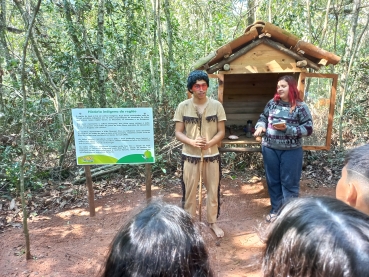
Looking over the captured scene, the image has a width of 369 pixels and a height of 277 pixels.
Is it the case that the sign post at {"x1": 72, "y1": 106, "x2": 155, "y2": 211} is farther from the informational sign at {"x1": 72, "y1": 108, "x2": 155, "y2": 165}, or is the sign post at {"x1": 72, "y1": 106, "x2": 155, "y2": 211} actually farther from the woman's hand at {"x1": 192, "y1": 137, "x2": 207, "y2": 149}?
the woman's hand at {"x1": 192, "y1": 137, "x2": 207, "y2": 149}

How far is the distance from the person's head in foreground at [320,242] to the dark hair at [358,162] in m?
0.33

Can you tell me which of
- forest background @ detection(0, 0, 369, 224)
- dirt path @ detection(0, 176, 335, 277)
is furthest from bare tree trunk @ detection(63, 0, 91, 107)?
dirt path @ detection(0, 176, 335, 277)

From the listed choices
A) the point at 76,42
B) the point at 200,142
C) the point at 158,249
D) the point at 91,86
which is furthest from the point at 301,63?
the point at 76,42

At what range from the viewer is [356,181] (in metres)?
1.17

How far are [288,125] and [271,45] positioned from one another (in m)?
1.23

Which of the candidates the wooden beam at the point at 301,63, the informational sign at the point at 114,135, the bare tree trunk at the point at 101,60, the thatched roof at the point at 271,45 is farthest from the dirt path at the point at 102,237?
the wooden beam at the point at 301,63

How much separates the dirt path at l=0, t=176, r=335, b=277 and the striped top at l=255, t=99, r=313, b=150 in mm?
1084

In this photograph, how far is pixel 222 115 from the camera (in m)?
3.08

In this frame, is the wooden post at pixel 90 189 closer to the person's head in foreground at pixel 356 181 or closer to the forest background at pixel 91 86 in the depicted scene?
the forest background at pixel 91 86

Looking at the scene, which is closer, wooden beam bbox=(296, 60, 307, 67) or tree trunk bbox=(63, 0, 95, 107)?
wooden beam bbox=(296, 60, 307, 67)

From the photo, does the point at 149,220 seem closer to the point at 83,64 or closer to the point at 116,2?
the point at 83,64

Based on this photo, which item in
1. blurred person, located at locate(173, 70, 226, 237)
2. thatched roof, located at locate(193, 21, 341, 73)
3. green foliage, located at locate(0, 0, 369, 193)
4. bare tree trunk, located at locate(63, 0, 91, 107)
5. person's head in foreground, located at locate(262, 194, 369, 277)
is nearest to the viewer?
person's head in foreground, located at locate(262, 194, 369, 277)

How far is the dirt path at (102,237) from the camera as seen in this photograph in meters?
2.81

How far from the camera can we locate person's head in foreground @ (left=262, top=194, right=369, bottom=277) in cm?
75
